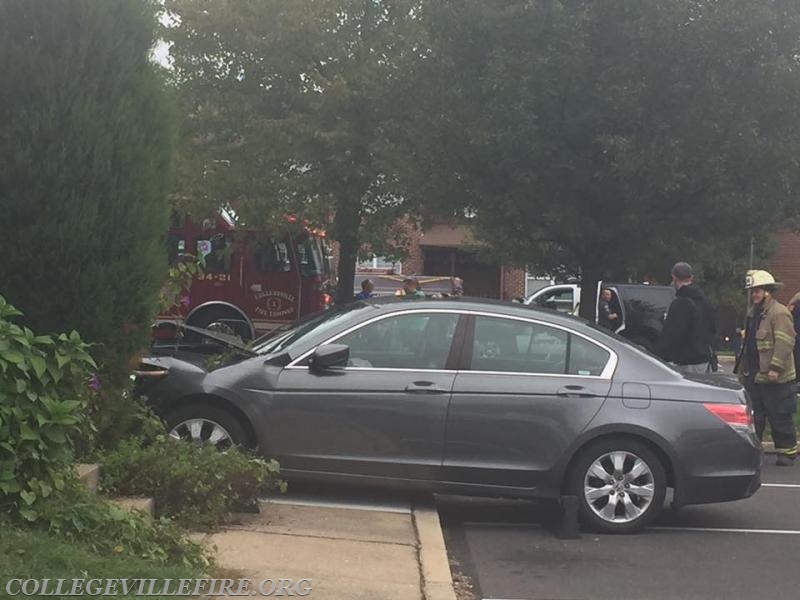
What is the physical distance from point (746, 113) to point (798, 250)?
22.3 metres

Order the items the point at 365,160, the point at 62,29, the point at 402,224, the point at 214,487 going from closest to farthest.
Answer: the point at 62,29
the point at 214,487
the point at 365,160
the point at 402,224

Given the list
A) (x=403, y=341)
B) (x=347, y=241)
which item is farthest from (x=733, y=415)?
(x=347, y=241)

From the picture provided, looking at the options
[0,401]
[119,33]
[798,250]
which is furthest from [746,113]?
[798,250]

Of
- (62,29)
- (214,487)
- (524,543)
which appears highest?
(62,29)

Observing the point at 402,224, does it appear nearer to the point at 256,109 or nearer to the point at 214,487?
the point at 256,109

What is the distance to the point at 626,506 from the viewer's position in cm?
678

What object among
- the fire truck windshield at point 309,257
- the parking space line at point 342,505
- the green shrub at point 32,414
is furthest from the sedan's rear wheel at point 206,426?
the fire truck windshield at point 309,257

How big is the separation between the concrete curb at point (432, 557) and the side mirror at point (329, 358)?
3.99 feet

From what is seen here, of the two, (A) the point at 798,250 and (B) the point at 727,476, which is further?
(A) the point at 798,250

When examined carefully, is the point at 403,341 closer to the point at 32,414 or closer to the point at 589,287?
the point at 32,414

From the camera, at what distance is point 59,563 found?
423 cm

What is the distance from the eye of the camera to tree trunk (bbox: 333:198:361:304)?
16828 millimetres

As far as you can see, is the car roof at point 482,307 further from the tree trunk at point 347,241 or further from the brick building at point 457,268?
the brick building at point 457,268

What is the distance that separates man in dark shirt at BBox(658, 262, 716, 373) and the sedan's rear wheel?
4.59 metres
